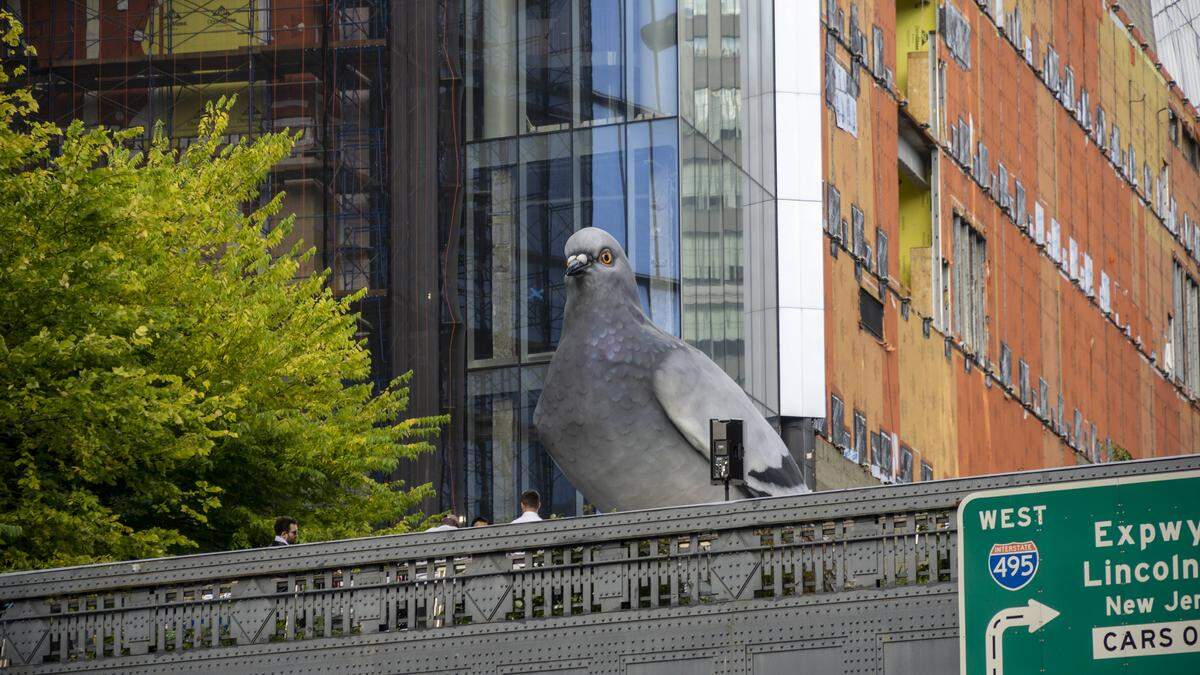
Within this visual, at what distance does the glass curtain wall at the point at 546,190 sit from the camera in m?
55.0

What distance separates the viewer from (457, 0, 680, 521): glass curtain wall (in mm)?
55031

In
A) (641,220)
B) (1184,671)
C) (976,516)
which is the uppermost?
(641,220)

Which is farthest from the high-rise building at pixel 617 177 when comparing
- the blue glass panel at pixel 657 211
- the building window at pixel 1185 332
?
the building window at pixel 1185 332

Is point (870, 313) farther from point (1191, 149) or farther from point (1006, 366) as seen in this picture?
point (1191, 149)

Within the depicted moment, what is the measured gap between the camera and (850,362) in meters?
58.4

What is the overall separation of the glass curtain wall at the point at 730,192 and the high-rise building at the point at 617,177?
62 millimetres

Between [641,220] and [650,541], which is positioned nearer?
[650,541]

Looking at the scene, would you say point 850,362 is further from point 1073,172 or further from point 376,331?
point 1073,172

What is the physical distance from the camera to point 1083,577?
60.3 feet

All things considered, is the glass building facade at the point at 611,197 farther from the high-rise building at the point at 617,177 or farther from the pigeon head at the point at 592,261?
the pigeon head at the point at 592,261

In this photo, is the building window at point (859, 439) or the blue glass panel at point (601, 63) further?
the building window at point (859, 439)

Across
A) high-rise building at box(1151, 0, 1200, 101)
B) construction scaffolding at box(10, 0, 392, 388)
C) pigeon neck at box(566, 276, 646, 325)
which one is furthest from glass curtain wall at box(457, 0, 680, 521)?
high-rise building at box(1151, 0, 1200, 101)

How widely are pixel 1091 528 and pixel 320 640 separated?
10175mm

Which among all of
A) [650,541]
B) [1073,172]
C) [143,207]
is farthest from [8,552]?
[1073,172]
